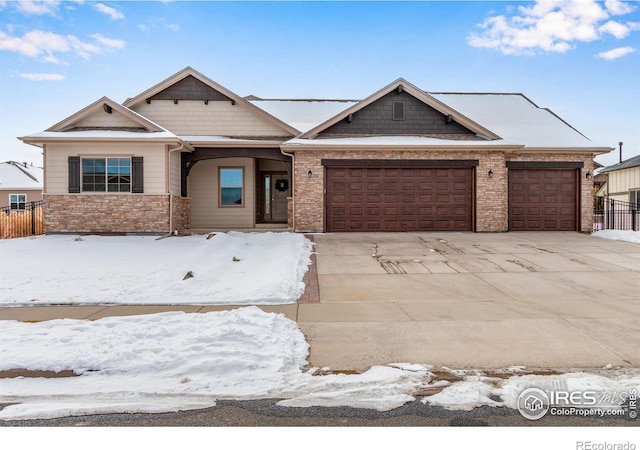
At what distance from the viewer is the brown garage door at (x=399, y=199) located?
16.5 m

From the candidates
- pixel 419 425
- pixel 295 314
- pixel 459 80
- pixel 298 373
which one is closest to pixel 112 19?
pixel 295 314

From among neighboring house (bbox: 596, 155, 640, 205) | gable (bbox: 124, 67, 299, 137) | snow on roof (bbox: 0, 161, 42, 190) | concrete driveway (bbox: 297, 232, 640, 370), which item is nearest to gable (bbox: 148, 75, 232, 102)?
gable (bbox: 124, 67, 299, 137)

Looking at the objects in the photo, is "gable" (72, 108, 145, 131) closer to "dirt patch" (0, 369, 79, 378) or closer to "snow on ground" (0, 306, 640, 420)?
"snow on ground" (0, 306, 640, 420)

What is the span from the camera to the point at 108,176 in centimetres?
1562

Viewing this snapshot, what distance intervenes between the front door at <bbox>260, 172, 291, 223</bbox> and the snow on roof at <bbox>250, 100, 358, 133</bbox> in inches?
94.8

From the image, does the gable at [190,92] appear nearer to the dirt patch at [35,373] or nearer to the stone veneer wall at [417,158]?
the stone veneer wall at [417,158]

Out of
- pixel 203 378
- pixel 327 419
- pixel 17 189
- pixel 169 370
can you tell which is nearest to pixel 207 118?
pixel 169 370

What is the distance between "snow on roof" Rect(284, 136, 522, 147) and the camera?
16031 millimetres

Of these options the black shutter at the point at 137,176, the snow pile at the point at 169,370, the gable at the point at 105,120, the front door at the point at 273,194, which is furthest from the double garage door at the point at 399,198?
the snow pile at the point at 169,370

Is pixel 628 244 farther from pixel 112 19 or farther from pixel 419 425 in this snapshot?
pixel 112 19

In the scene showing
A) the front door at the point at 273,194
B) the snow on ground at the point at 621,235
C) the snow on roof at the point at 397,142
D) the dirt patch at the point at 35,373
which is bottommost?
the dirt patch at the point at 35,373

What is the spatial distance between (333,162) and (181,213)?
20.7 ft

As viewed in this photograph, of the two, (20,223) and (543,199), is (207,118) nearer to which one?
(20,223)

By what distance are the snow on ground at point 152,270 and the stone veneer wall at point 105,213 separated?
2.94 feet
